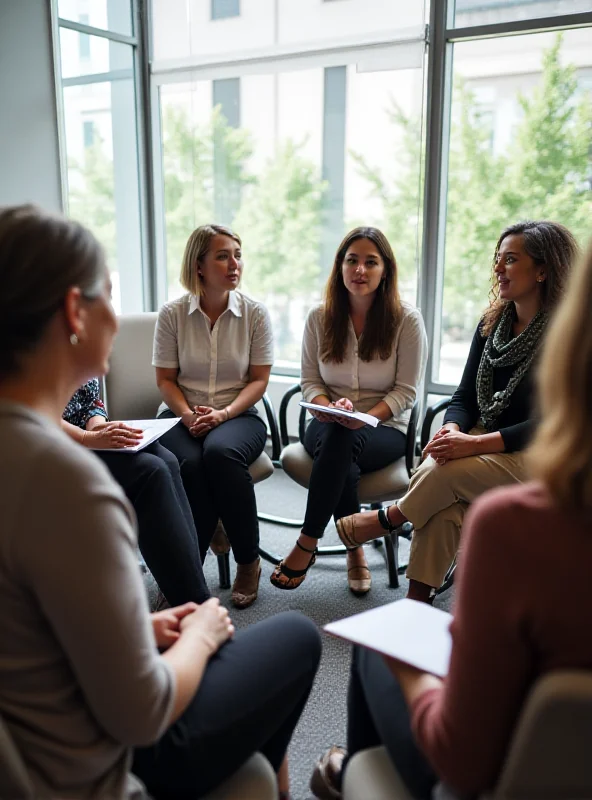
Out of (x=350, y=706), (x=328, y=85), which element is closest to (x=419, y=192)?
(x=328, y=85)

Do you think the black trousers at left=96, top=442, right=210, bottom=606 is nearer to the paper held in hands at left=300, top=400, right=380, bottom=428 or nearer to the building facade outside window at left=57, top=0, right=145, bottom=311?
the paper held in hands at left=300, top=400, right=380, bottom=428

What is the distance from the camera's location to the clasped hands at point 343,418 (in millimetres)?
2633

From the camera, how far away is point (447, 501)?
236 centimetres

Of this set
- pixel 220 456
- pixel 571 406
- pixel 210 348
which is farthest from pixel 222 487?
pixel 571 406

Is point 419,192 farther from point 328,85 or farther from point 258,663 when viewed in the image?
point 258,663

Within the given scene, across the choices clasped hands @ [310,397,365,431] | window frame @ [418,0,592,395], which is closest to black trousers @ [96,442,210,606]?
clasped hands @ [310,397,365,431]

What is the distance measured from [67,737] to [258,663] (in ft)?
1.14

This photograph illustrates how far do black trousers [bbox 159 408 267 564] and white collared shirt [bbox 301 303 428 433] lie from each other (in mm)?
491

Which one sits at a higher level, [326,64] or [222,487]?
[326,64]

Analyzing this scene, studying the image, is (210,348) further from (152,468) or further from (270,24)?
(270,24)

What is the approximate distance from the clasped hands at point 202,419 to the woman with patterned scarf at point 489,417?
0.62 m

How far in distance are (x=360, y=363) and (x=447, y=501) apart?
0.81m

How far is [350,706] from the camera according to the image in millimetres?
1289

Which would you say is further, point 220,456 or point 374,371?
point 374,371
